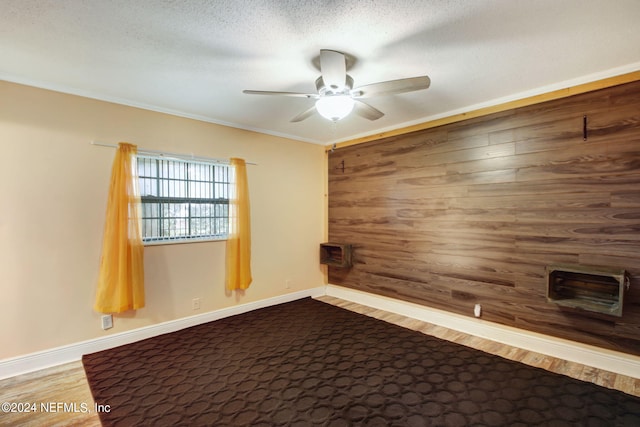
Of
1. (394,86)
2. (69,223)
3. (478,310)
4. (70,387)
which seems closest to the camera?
(394,86)

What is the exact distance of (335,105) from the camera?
2.23 m

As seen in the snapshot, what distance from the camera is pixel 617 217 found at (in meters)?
2.40

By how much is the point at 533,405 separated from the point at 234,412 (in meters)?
2.02

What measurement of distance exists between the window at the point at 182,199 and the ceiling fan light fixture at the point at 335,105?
73.7 inches

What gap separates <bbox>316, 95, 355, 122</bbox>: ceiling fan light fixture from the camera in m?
2.21

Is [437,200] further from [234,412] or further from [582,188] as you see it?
[234,412]

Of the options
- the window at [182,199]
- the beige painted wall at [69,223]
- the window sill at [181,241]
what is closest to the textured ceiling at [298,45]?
the beige painted wall at [69,223]

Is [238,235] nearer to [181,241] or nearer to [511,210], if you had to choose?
[181,241]

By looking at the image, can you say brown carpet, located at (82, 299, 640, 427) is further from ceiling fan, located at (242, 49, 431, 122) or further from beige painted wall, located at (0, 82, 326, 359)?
ceiling fan, located at (242, 49, 431, 122)

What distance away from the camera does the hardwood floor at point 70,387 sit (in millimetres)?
1931

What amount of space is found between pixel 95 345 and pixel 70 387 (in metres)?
0.57

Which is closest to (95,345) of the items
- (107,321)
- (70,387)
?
(107,321)

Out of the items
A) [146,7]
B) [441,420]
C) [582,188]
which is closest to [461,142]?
[582,188]

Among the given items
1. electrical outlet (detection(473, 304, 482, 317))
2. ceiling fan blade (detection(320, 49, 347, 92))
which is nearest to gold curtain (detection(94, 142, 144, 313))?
ceiling fan blade (detection(320, 49, 347, 92))
